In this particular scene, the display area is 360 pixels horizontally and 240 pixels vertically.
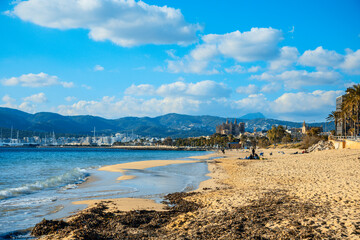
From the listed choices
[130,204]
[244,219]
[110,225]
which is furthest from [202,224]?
[130,204]

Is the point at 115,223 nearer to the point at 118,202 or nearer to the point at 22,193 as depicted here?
the point at 118,202

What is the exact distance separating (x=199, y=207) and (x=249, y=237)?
4.50 meters

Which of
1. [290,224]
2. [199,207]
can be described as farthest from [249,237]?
[199,207]

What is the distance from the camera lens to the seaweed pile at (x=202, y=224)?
752cm

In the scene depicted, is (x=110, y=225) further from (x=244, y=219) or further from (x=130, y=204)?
(x=244, y=219)

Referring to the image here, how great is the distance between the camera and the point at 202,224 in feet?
28.6

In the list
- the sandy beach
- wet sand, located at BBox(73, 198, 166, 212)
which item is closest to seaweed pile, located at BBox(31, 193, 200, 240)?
the sandy beach

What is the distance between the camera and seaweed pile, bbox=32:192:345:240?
7.52 m

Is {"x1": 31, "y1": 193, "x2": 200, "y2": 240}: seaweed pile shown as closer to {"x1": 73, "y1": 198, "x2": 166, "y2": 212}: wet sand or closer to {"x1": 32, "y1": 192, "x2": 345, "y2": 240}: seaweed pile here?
{"x1": 32, "y1": 192, "x2": 345, "y2": 240}: seaweed pile

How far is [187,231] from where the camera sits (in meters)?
8.16

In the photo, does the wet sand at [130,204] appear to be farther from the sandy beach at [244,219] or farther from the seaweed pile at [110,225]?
the seaweed pile at [110,225]

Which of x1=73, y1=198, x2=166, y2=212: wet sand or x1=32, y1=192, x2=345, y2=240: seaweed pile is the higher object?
x1=32, y1=192, x2=345, y2=240: seaweed pile

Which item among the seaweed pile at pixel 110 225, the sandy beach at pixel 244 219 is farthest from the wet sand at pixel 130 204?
the seaweed pile at pixel 110 225

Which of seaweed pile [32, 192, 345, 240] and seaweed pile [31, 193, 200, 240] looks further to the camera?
seaweed pile [31, 193, 200, 240]
